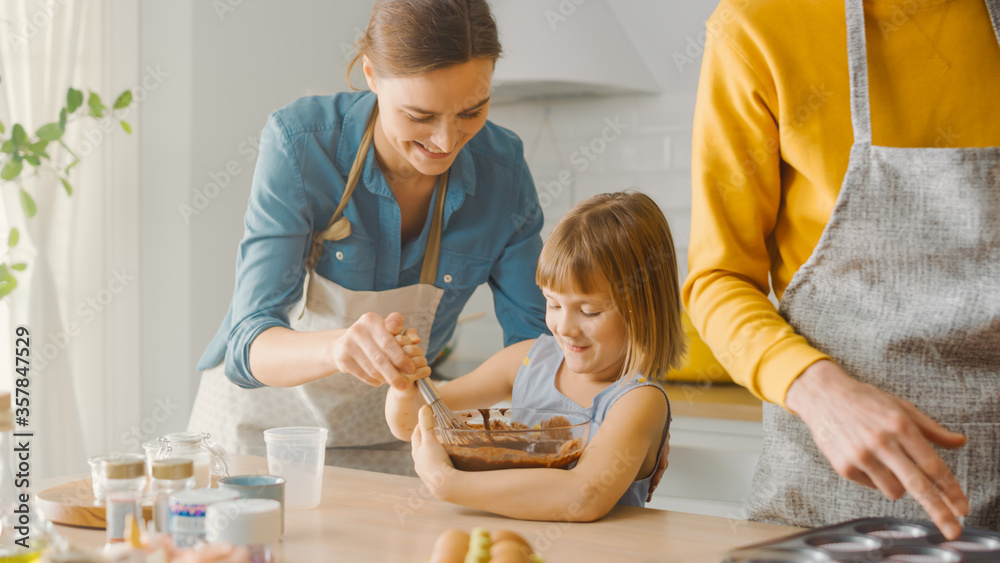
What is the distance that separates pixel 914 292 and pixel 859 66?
0.79 ft

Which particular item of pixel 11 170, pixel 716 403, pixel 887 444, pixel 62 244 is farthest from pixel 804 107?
pixel 62 244

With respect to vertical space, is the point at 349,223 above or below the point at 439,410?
above

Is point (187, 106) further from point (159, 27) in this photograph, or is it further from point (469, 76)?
point (469, 76)

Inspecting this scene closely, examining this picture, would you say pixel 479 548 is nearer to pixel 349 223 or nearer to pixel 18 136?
pixel 349 223

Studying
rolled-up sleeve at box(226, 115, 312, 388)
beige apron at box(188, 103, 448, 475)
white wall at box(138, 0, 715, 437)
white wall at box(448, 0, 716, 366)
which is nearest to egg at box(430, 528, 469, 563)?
rolled-up sleeve at box(226, 115, 312, 388)

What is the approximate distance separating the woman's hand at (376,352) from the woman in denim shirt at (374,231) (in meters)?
0.06

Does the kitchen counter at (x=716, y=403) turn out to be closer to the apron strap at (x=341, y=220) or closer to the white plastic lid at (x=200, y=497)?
the apron strap at (x=341, y=220)

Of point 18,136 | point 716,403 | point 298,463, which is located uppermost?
point 18,136

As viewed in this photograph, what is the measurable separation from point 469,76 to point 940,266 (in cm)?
72

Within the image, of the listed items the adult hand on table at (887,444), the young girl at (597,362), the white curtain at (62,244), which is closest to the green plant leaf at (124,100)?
the white curtain at (62,244)

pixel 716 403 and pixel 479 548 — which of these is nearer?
pixel 479 548

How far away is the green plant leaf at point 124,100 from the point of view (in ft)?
6.59

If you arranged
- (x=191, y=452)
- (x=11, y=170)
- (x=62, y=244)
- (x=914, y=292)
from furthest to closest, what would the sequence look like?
(x=62, y=244), (x=11, y=170), (x=191, y=452), (x=914, y=292)

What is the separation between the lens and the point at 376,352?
1049 mm
